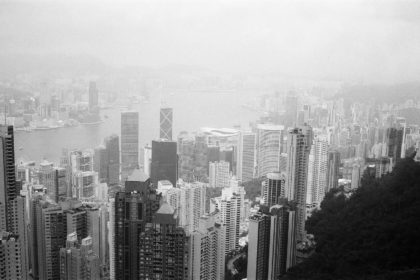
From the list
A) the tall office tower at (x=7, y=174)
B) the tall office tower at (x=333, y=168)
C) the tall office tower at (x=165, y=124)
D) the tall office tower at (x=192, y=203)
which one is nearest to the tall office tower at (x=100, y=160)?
the tall office tower at (x=165, y=124)

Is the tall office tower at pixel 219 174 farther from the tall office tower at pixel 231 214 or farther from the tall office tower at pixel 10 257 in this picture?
the tall office tower at pixel 10 257

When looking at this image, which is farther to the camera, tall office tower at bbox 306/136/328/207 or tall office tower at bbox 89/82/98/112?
tall office tower at bbox 89/82/98/112

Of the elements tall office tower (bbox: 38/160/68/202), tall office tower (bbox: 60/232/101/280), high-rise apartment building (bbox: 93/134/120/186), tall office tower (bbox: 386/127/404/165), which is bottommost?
tall office tower (bbox: 60/232/101/280)

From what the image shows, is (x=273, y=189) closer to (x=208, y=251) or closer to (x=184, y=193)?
Result: (x=184, y=193)

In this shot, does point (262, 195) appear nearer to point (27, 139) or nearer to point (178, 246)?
point (178, 246)

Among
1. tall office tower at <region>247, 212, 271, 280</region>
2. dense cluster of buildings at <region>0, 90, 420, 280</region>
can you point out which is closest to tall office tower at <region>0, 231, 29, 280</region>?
dense cluster of buildings at <region>0, 90, 420, 280</region>

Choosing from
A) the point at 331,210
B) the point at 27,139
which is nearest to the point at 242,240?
the point at 331,210

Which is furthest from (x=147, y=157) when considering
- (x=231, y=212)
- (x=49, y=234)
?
(x=49, y=234)

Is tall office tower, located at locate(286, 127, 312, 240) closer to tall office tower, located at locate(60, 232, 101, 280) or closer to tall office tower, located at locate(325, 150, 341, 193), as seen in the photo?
tall office tower, located at locate(325, 150, 341, 193)
